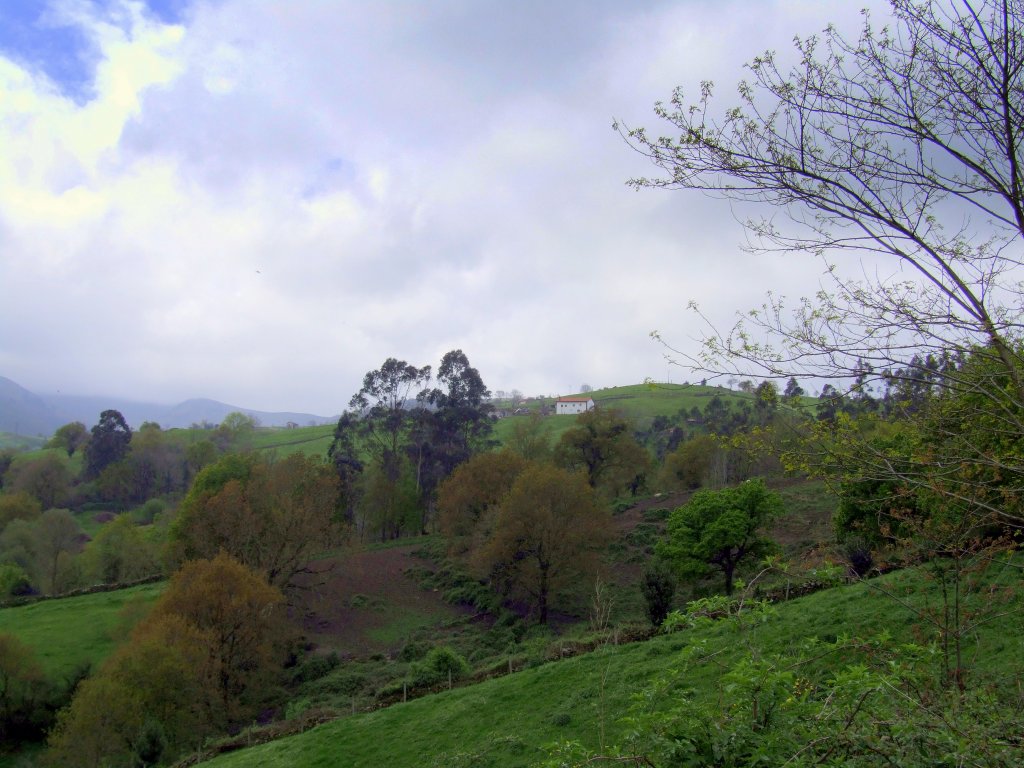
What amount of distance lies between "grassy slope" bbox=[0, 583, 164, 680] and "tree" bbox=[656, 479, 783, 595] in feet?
70.2

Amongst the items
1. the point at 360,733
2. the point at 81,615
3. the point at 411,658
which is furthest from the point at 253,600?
the point at 81,615

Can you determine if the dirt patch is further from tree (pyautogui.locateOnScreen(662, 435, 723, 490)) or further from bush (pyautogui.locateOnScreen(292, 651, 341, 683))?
tree (pyautogui.locateOnScreen(662, 435, 723, 490))

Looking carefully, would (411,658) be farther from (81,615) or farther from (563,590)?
(81,615)

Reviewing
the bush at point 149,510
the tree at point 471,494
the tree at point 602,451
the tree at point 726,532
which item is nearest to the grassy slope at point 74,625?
the tree at point 471,494

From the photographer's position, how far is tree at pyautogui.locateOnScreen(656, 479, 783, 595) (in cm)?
2308

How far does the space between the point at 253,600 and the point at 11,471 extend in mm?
63850

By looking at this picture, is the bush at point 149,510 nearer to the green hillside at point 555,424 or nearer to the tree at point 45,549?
the tree at point 45,549

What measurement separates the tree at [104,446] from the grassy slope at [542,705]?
202ft

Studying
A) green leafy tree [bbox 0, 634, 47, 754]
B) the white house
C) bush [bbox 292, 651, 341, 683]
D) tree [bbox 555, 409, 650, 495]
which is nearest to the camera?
green leafy tree [bbox 0, 634, 47, 754]

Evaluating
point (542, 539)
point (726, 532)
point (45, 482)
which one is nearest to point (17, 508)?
point (45, 482)

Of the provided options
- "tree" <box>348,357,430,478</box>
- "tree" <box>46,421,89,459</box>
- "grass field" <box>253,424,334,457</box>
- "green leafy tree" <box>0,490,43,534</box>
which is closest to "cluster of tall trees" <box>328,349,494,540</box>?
"tree" <box>348,357,430,478</box>

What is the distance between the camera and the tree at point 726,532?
23078 millimetres

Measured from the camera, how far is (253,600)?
20.8 meters

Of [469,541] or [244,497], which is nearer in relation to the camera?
[244,497]
